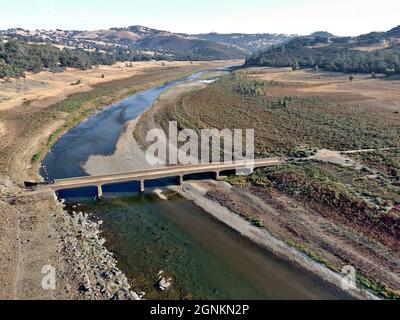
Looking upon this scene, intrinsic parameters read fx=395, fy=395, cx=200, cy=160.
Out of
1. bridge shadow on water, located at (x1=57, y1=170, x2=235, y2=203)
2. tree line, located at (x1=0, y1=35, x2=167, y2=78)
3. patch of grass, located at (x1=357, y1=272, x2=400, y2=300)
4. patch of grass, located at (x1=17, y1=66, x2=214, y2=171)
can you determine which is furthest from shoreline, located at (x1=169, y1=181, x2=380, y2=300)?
tree line, located at (x1=0, y1=35, x2=167, y2=78)

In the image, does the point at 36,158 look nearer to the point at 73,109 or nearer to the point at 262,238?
the point at 73,109

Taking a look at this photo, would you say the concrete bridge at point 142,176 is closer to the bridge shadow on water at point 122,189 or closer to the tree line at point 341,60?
the bridge shadow on water at point 122,189

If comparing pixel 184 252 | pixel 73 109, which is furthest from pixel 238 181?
pixel 73 109

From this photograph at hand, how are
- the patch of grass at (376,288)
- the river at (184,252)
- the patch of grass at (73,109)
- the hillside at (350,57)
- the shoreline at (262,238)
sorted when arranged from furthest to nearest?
the hillside at (350,57), the patch of grass at (73,109), the shoreline at (262,238), the river at (184,252), the patch of grass at (376,288)

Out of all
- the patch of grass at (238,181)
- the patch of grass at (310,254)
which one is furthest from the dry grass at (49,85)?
the patch of grass at (310,254)
